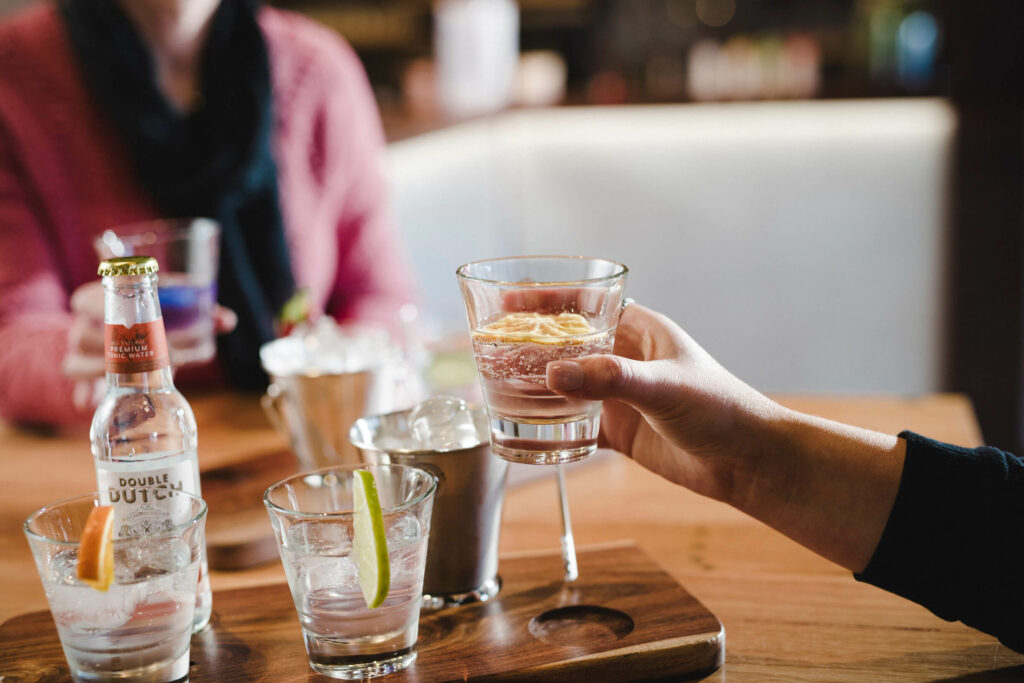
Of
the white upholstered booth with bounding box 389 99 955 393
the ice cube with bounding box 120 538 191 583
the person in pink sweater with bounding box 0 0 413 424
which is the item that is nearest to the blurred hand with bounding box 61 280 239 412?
the person in pink sweater with bounding box 0 0 413 424

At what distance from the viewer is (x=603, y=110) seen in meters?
3.73

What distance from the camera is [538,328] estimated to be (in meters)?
0.79

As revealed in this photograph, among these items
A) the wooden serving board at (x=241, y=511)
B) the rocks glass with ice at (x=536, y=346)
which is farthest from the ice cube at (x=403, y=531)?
the wooden serving board at (x=241, y=511)

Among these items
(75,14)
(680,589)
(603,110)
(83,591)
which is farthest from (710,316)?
(83,591)

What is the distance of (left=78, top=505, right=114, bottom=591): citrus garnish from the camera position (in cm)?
69

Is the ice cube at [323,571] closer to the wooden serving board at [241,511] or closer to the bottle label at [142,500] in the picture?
the bottle label at [142,500]

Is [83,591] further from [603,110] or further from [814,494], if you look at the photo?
[603,110]

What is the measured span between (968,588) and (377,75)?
5744mm

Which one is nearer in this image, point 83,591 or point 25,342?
point 83,591

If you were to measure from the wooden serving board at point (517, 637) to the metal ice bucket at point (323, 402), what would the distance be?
0.86 ft

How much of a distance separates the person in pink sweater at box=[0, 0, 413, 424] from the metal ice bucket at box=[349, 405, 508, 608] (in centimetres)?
94

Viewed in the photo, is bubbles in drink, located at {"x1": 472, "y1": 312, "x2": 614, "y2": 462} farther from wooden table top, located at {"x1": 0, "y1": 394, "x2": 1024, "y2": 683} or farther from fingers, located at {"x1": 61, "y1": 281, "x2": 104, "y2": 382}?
fingers, located at {"x1": 61, "y1": 281, "x2": 104, "y2": 382}

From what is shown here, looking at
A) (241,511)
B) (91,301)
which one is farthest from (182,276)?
(241,511)

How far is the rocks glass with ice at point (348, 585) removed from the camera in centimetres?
76
